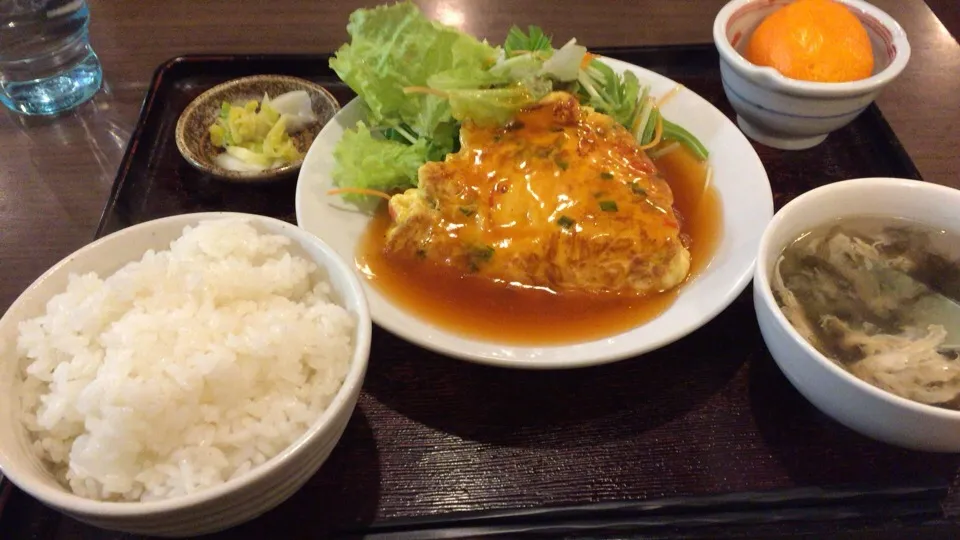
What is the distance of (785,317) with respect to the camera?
1576 millimetres

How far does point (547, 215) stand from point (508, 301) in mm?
308

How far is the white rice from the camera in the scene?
4.01 feet

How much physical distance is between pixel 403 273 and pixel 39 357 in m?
1.06

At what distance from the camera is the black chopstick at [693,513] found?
4.95ft

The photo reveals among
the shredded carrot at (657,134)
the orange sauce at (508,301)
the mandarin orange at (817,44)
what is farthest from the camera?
the shredded carrot at (657,134)

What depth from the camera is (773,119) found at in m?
2.38

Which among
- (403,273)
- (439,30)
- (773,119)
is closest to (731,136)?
(773,119)

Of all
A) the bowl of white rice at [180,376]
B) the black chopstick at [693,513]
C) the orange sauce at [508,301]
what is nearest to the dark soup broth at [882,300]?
the black chopstick at [693,513]

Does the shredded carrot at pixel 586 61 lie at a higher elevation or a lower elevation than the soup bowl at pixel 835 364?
higher

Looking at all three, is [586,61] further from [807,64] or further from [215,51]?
[215,51]

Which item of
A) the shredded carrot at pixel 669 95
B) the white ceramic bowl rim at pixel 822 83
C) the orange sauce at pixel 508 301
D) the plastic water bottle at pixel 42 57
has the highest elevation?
the plastic water bottle at pixel 42 57

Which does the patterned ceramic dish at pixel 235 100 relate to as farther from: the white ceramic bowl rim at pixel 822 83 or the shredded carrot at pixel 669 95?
the white ceramic bowl rim at pixel 822 83

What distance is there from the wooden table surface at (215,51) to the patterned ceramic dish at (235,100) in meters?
0.37

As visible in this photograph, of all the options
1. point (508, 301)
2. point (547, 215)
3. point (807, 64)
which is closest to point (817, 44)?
point (807, 64)
